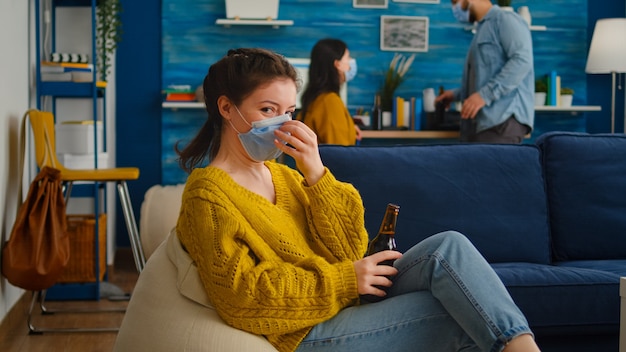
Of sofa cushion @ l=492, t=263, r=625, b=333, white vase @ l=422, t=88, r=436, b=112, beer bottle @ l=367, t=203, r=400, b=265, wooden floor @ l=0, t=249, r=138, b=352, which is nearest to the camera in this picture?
beer bottle @ l=367, t=203, r=400, b=265

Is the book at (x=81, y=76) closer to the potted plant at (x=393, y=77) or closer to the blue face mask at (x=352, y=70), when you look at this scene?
the blue face mask at (x=352, y=70)

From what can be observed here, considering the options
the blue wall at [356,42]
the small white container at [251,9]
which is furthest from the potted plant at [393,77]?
the small white container at [251,9]

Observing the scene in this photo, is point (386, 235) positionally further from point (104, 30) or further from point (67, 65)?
point (104, 30)

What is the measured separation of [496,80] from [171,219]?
6.01 feet

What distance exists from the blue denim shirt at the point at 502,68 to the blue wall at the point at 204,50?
4.15ft

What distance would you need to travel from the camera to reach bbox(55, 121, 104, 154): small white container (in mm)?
4492

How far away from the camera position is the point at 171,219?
471cm

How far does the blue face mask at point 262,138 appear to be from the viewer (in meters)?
1.99

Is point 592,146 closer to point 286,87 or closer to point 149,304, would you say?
point 286,87

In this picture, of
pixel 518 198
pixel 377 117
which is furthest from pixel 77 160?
pixel 518 198

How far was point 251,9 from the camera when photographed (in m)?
5.58

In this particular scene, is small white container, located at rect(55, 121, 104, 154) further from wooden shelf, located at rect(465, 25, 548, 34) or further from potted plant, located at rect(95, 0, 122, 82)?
wooden shelf, located at rect(465, 25, 548, 34)

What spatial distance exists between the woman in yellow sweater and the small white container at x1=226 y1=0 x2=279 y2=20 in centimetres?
355

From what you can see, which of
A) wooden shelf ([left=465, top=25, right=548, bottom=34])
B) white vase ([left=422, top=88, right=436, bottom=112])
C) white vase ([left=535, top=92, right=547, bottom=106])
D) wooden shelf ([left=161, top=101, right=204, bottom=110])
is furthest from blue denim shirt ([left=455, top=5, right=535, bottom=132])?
wooden shelf ([left=161, top=101, right=204, bottom=110])
